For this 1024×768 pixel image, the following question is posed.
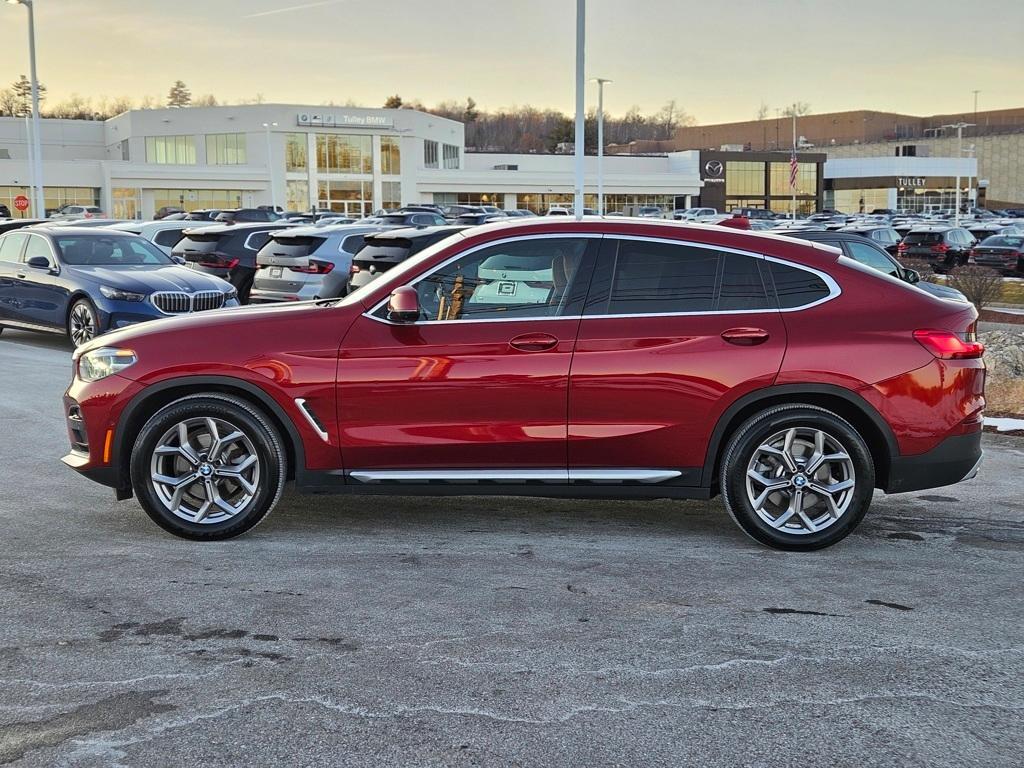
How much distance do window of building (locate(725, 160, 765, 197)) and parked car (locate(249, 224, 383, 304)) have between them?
360 feet

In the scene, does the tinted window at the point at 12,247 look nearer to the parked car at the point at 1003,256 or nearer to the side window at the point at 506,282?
the side window at the point at 506,282

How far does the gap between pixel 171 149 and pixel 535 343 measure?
96.4 m

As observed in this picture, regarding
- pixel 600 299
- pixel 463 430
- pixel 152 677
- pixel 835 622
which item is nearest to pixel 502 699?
pixel 152 677

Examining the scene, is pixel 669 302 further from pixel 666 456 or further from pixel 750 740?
pixel 750 740

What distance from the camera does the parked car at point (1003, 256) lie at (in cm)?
3259

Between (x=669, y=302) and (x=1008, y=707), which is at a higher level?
(x=669, y=302)

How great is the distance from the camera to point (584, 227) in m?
6.21

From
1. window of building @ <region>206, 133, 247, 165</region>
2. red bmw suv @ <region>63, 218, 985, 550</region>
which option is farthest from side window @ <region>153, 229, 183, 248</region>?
window of building @ <region>206, 133, 247, 165</region>

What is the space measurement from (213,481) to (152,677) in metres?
2.00

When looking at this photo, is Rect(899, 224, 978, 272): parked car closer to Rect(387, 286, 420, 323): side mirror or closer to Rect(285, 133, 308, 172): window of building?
Rect(387, 286, 420, 323): side mirror

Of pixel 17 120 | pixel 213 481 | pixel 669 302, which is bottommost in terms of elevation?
pixel 213 481

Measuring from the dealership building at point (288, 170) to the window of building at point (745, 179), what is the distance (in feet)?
61.2

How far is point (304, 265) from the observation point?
56.4 feet

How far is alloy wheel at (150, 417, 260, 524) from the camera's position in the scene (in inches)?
240
